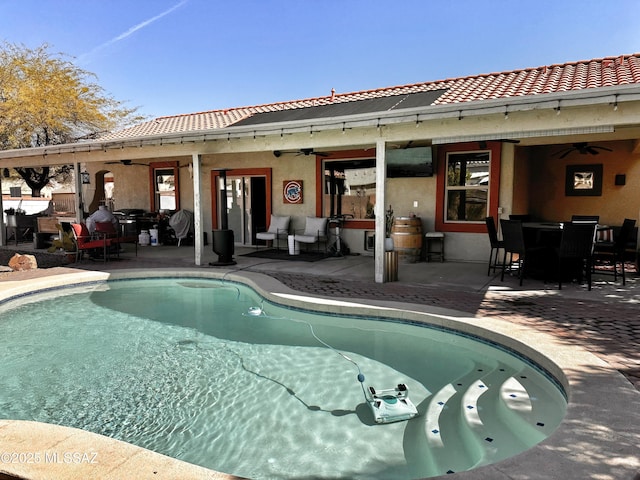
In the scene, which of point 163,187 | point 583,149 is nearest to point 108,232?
point 163,187

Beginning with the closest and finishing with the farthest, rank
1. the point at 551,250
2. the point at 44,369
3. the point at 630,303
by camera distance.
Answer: the point at 44,369 → the point at 630,303 → the point at 551,250

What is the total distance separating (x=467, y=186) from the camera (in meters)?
9.55

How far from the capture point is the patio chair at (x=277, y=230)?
11.4 meters

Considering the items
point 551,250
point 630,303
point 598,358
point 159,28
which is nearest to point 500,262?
point 551,250

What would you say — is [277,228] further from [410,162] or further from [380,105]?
[380,105]

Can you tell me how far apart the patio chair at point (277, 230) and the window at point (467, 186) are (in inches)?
167

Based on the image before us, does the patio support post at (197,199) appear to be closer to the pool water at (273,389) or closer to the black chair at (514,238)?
the pool water at (273,389)

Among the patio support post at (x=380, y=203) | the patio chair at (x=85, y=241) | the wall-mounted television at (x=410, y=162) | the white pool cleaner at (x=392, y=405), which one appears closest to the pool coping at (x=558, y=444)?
the white pool cleaner at (x=392, y=405)

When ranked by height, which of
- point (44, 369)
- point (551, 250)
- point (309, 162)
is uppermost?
point (309, 162)

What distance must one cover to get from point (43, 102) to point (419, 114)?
18748mm

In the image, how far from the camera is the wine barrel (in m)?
9.43

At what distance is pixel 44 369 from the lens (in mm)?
4629

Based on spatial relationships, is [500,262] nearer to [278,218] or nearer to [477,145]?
[477,145]

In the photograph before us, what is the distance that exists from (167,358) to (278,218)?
7.13m
